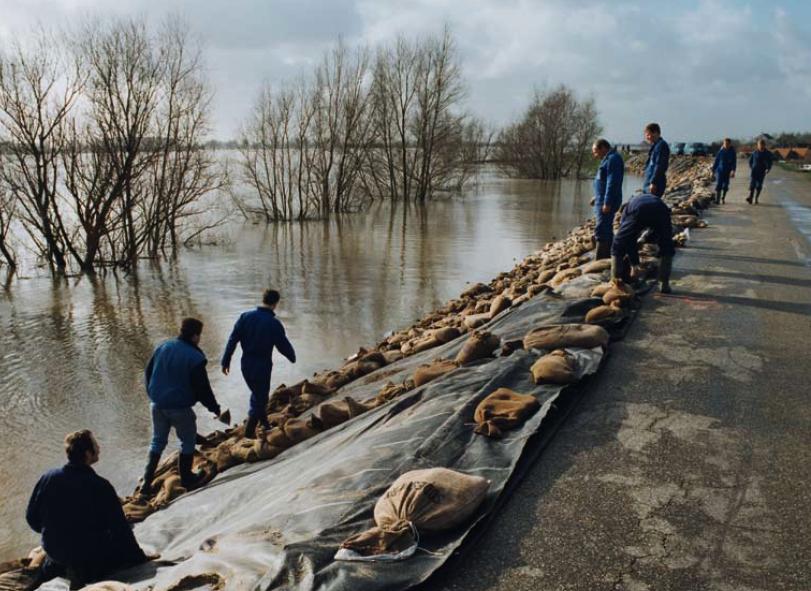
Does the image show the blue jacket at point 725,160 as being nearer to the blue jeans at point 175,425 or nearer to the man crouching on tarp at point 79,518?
the blue jeans at point 175,425

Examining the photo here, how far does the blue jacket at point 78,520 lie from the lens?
4191 mm

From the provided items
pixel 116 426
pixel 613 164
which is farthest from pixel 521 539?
pixel 116 426

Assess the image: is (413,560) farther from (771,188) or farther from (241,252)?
(771,188)

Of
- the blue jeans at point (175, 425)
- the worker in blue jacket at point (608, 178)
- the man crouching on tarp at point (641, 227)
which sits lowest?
the blue jeans at point (175, 425)

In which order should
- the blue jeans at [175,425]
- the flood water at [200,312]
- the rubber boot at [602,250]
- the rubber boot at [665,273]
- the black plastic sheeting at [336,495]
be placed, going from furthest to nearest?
1. the rubber boot at [602,250]
2. the rubber boot at [665,273]
3. the flood water at [200,312]
4. the blue jeans at [175,425]
5. the black plastic sheeting at [336,495]

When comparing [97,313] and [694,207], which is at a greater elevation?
[694,207]

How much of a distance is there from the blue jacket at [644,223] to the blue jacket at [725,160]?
420 inches

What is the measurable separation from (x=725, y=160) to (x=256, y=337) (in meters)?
15.8

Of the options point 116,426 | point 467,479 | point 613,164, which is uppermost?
point 613,164

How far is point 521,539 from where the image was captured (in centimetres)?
373

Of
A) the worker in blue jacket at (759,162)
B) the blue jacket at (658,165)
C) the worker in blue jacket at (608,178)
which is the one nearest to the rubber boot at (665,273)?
the worker in blue jacket at (608,178)

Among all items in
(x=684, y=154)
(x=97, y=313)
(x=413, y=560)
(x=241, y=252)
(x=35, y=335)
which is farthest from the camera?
(x=684, y=154)

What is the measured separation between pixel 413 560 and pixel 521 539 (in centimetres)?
69

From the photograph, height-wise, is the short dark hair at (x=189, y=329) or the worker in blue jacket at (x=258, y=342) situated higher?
the short dark hair at (x=189, y=329)
